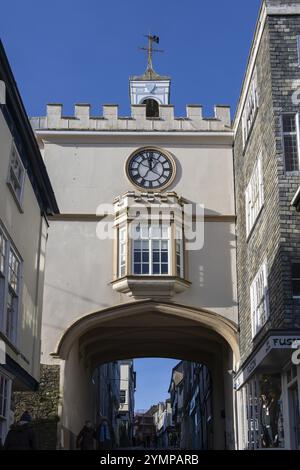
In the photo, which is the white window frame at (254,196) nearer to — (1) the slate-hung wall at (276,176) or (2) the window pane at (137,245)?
(1) the slate-hung wall at (276,176)

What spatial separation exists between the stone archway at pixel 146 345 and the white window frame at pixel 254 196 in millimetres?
3832

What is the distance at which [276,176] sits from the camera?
17.9 metres

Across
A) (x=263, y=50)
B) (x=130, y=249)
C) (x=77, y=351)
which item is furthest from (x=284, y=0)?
(x=77, y=351)

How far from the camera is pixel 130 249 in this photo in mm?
24516

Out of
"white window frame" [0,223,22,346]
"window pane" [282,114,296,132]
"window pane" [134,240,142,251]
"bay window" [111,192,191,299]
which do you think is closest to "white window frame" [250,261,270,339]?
"window pane" [282,114,296,132]

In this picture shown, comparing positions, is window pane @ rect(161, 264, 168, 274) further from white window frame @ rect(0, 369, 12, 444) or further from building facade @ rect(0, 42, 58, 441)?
white window frame @ rect(0, 369, 12, 444)

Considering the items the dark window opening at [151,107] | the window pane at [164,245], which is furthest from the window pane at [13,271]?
the dark window opening at [151,107]

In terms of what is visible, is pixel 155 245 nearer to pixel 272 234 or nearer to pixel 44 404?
pixel 44 404

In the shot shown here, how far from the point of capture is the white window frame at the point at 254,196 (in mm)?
20109

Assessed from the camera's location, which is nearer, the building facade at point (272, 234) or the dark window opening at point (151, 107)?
the building facade at point (272, 234)

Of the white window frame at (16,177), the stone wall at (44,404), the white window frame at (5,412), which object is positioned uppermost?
the white window frame at (16,177)

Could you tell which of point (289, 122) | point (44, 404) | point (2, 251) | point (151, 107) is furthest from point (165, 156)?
point (2, 251)

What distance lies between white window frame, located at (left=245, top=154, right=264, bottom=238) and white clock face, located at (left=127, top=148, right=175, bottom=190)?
3869 mm

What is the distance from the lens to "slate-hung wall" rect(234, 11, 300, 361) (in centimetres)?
1736
